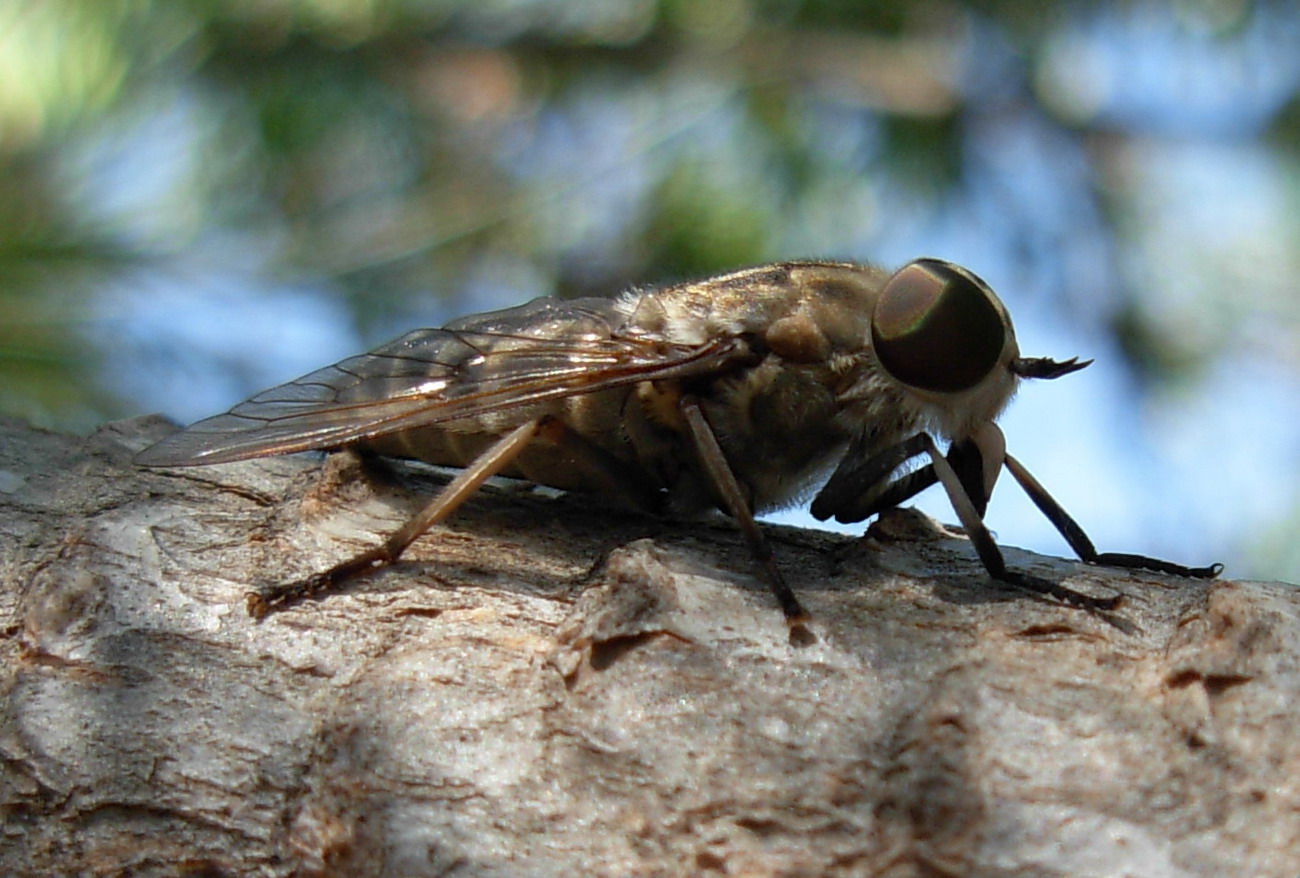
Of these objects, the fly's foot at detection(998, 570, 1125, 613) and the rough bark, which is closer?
the rough bark

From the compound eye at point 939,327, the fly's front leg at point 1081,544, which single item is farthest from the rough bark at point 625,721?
the compound eye at point 939,327

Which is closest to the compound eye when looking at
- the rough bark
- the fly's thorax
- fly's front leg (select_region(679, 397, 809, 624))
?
the fly's thorax

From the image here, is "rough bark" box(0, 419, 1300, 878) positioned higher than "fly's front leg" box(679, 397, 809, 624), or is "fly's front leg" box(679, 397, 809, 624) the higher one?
"fly's front leg" box(679, 397, 809, 624)

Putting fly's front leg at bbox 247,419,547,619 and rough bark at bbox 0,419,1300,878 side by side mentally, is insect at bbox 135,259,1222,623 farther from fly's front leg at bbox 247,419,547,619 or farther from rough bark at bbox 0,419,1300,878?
rough bark at bbox 0,419,1300,878

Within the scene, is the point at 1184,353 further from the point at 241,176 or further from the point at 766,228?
the point at 241,176

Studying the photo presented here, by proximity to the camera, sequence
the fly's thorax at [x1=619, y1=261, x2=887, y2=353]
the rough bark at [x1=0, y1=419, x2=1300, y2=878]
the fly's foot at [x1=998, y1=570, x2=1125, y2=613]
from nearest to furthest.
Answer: the rough bark at [x1=0, y1=419, x2=1300, y2=878], the fly's foot at [x1=998, y1=570, x2=1125, y2=613], the fly's thorax at [x1=619, y1=261, x2=887, y2=353]

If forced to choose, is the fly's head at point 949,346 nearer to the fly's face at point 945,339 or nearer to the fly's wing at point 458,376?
the fly's face at point 945,339
